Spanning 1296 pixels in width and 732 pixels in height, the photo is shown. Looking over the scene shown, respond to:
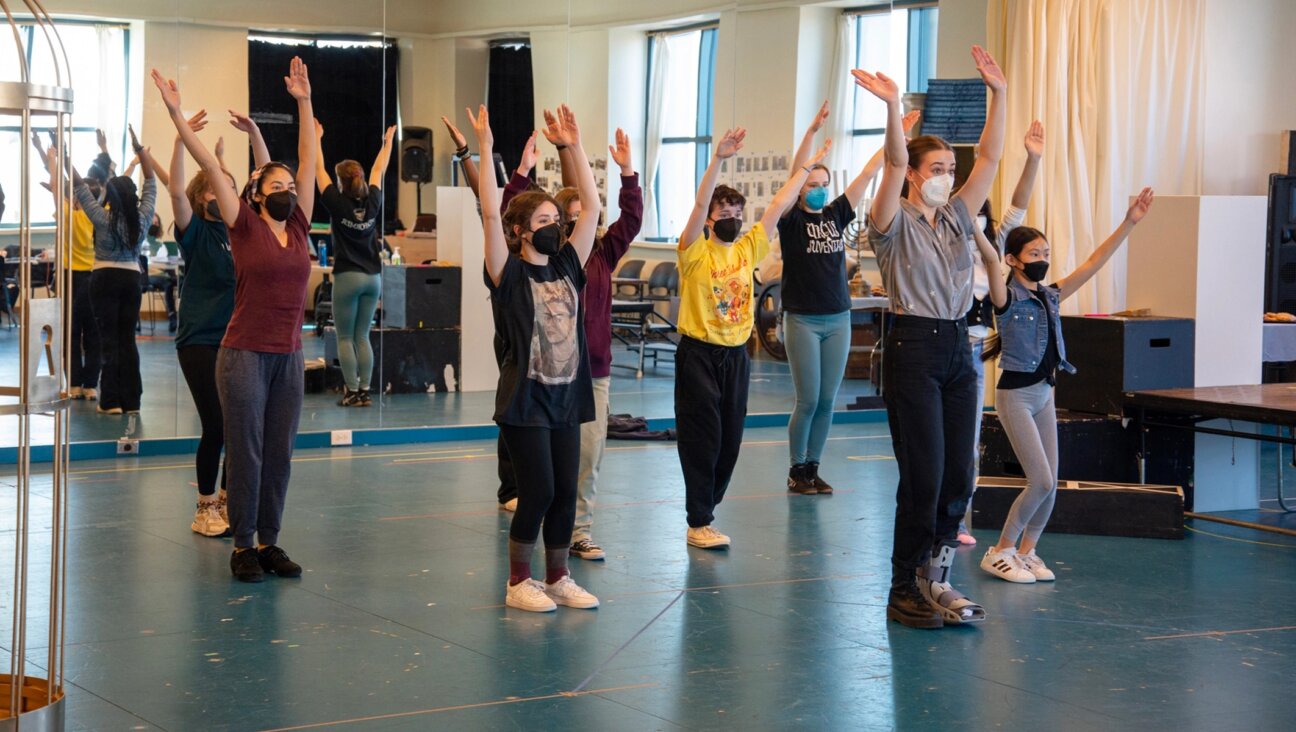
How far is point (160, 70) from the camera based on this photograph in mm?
8438

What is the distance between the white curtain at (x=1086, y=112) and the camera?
859 cm

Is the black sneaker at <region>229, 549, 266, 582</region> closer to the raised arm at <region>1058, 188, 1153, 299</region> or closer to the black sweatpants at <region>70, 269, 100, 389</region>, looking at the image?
the raised arm at <region>1058, 188, 1153, 299</region>

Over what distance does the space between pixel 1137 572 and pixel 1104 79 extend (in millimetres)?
3829

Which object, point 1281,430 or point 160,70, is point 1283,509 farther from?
point 160,70

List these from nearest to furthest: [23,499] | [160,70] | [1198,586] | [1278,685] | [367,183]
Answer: [23,499] → [1278,685] → [1198,586] → [160,70] → [367,183]

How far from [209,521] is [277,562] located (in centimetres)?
88

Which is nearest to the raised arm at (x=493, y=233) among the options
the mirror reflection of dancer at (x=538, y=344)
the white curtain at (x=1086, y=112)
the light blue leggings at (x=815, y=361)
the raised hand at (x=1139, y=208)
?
the mirror reflection of dancer at (x=538, y=344)

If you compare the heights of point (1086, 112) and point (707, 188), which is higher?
point (1086, 112)

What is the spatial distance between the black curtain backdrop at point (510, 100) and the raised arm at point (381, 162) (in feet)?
2.53

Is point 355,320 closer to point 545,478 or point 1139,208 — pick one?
point 545,478

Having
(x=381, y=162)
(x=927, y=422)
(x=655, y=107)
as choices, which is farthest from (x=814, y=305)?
(x=655, y=107)

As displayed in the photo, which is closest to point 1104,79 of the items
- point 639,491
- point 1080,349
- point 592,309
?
point 1080,349

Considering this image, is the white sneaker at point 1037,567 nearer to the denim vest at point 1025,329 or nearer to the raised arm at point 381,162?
the denim vest at point 1025,329

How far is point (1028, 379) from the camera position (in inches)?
218
